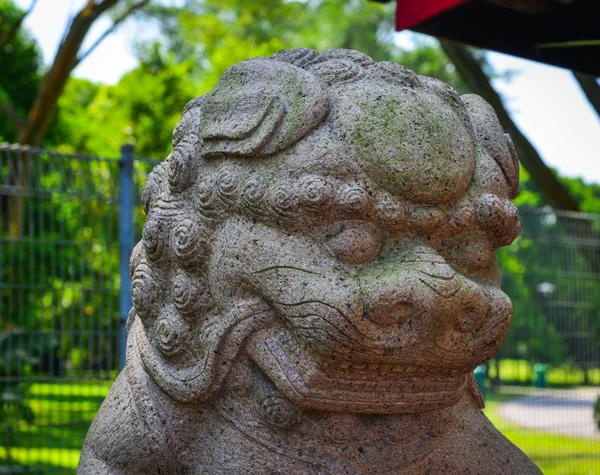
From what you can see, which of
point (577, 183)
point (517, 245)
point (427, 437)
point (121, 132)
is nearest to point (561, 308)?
point (517, 245)

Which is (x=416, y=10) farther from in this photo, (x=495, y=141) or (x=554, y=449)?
(x=554, y=449)

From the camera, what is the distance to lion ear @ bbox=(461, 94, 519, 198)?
189cm

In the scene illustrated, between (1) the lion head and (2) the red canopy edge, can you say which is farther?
(2) the red canopy edge

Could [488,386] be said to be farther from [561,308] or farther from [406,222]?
[406,222]

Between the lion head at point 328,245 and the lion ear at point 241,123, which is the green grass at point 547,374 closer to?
the lion head at point 328,245

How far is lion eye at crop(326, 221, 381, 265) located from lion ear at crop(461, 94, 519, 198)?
0.44 m

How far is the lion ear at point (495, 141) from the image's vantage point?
189cm

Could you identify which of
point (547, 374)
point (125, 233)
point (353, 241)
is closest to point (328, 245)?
point (353, 241)

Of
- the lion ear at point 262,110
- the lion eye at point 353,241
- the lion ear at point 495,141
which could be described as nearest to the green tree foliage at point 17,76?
the lion ear at point 262,110

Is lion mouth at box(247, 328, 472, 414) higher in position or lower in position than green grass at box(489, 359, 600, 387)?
higher

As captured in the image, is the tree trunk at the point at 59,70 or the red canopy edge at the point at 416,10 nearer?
the red canopy edge at the point at 416,10

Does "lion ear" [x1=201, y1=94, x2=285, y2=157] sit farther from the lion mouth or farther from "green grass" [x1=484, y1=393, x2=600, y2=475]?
"green grass" [x1=484, y1=393, x2=600, y2=475]

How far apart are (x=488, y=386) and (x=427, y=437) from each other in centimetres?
390

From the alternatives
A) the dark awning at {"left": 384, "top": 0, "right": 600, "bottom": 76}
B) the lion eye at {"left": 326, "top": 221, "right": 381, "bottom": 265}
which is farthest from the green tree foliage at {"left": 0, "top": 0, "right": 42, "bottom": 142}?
the lion eye at {"left": 326, "top": 221, "right": 381, "bottom": 265}
